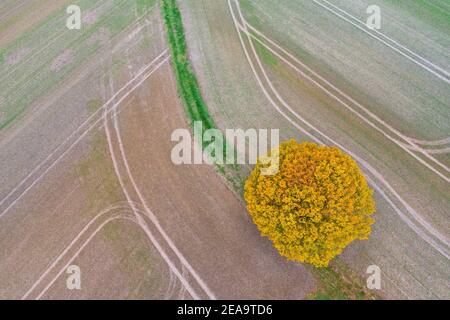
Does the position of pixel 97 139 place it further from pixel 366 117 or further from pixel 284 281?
pixel 366 117

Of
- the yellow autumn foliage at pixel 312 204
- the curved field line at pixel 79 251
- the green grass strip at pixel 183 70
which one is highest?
the green grass strip at pixel 183 70

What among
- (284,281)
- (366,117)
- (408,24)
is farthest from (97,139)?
(408,24)

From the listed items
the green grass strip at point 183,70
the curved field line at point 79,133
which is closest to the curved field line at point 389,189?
the green grass strip at point 183,70

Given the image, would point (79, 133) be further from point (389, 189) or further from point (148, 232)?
point (389, 189)

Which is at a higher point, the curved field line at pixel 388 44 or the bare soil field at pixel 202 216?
the curved field line at pixel 388 44

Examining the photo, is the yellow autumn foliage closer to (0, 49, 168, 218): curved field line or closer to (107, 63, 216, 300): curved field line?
(107, 63, 216, 300): curved field line

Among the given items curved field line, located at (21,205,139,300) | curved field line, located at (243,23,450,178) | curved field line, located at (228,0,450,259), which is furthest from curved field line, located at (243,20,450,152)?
curved field line, located at (21,205,139,300)

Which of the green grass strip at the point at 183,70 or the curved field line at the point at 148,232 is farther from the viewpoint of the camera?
the green grass strip at the point at 183,70

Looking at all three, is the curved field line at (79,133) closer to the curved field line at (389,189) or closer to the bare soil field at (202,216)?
the bare soil field at (202,216)
